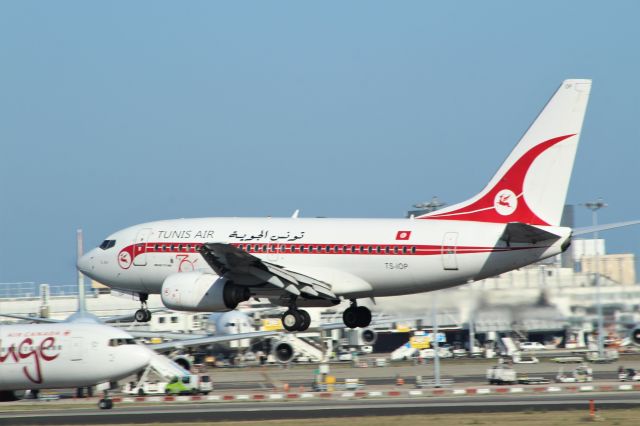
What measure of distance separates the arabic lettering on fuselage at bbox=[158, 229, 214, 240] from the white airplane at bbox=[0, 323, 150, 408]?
734cm

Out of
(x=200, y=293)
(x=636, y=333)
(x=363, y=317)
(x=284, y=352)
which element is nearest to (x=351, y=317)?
(x=363, y=317)

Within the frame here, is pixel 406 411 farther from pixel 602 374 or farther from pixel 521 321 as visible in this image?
pixel 602 374

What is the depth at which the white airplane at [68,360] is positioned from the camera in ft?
148

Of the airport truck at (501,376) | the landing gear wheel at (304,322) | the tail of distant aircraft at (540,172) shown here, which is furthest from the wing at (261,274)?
the airport truck at (501,376)

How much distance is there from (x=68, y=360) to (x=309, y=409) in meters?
10.0

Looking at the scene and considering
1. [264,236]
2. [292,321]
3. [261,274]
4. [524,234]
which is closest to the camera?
[524,234]

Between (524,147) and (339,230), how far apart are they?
894 cm

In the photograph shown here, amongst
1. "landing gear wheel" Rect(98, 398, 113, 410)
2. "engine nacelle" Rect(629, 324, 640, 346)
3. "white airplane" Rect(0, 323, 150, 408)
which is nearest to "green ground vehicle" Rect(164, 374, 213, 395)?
"white airplane" Rect(0, 323, 150, 408)

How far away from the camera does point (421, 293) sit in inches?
2064

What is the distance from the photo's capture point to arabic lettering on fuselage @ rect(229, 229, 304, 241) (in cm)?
5081

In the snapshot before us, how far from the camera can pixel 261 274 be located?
5000cm

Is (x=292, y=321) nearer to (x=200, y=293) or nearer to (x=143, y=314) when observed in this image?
(x=200, y=293)

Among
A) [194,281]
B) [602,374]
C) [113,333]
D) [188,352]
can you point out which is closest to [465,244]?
[194,281]

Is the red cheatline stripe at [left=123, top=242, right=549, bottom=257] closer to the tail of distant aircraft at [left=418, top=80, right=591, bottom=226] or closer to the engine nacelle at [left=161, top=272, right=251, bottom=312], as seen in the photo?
the tail of distant aircraft at [left=418, top=80, right=591, bottom=226]
